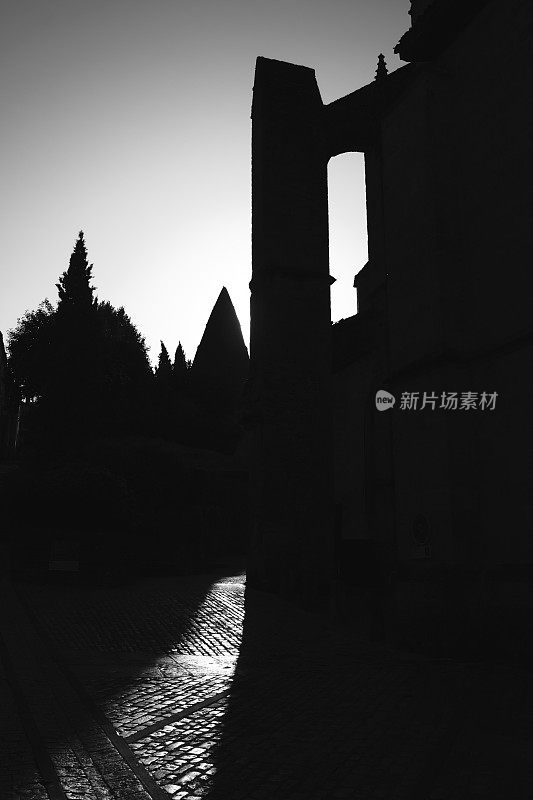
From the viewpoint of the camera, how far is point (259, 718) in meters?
5.50

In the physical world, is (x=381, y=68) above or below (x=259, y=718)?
above

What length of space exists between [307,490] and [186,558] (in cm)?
666

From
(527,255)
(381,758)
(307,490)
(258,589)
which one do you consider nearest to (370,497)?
(307,490)

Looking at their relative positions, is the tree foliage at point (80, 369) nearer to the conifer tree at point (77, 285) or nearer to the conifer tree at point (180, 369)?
the conifer tree at point (77, 285)

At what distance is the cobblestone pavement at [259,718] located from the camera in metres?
4.01

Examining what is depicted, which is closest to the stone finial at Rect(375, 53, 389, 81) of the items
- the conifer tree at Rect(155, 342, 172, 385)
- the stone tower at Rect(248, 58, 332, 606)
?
the stone tower at Rect(248, 58, 332, 606)

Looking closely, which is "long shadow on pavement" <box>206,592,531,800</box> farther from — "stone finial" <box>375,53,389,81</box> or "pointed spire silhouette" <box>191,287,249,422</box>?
"pointed spire silhouette" <box>191,287,249,422</box>

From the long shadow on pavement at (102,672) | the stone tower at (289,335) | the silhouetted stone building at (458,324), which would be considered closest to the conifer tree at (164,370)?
the stone tower at (289,335)

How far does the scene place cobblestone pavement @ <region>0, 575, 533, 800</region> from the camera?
4008 millimetres

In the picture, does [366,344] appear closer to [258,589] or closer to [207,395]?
[258,589]

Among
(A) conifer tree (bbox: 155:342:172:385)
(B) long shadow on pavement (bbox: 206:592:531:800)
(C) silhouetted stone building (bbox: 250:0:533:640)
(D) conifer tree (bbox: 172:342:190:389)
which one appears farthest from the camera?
(D) conifer tree (bbox: 172:342:190:389)

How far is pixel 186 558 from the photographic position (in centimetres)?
2141

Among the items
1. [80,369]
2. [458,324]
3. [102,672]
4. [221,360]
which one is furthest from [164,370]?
[102,672]

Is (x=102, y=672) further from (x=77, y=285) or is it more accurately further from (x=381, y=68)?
(x=77, y=285)
